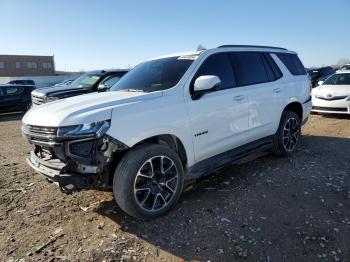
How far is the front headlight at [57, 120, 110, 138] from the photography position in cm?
339

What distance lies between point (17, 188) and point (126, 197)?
242 cm

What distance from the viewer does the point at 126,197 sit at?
3.62 m

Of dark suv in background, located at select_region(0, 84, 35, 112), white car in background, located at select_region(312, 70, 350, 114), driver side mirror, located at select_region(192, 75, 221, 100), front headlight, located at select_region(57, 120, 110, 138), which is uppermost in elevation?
driver side mirror, located at select_region(192, 75, 221, 100)

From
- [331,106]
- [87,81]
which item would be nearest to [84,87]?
[87,81]

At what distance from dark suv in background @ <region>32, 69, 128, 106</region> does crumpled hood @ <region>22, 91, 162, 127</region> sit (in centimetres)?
592

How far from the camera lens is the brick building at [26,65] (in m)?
74.4

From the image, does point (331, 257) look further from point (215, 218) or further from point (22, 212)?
point (22, 212)

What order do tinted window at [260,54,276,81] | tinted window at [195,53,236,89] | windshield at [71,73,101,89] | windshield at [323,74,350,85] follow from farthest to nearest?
windshield at [323,74,350,85] < windshield at [71,73,101,89] < tinted window at [260,54,276,81] < tinted window at [195,53,236,89]

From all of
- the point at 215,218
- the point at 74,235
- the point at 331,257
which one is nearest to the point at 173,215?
the point at 215,218

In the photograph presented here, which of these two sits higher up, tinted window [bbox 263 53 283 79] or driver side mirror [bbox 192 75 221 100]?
tinted window [bbox 263 53 283 79]

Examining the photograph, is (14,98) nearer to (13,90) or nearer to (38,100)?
(13,90)

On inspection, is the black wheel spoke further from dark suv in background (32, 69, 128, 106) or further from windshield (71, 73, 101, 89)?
windshield (71, 73, 101, 89)

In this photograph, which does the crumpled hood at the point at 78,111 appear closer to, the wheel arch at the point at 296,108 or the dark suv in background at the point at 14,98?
the wheel arch at the point at 296,108

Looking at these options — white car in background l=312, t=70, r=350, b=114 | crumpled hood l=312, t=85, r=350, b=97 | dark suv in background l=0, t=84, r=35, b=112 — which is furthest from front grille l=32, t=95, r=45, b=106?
crumpled hood l=312, t=85, r=350, b=97
